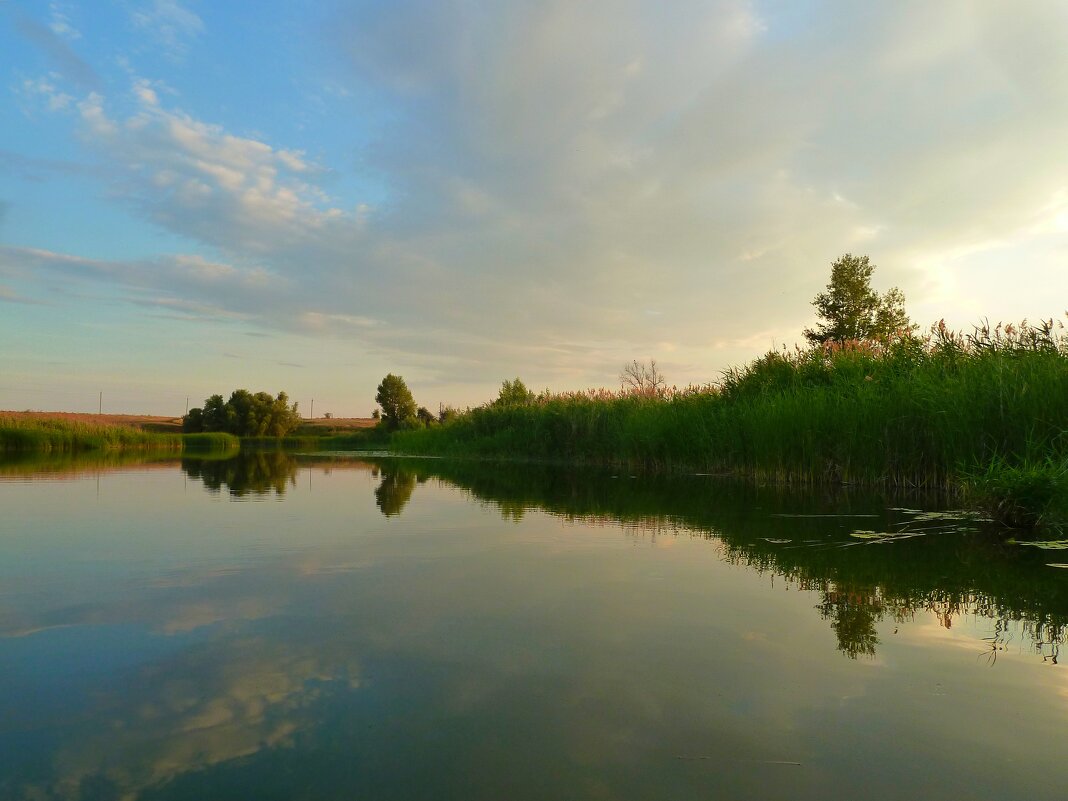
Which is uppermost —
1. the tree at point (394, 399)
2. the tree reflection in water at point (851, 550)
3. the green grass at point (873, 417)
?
the tree at point (394, 399)

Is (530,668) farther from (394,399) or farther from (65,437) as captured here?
(394,399)

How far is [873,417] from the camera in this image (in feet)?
22.6

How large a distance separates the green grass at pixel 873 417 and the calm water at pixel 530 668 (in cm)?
235

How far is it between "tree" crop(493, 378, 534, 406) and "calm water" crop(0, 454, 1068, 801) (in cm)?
1649

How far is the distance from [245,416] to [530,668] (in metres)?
57.3

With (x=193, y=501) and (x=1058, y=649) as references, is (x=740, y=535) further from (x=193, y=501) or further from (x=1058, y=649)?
(x=193, y=501)

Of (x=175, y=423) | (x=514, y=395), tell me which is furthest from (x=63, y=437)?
(x=175, y=423)

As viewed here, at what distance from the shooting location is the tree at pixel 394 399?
5056 centimetres

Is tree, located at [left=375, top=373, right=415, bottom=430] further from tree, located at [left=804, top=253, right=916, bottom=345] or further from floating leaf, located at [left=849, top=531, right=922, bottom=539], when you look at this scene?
floating leaf, located at [left=849, top=531, right=922, bottom=539]

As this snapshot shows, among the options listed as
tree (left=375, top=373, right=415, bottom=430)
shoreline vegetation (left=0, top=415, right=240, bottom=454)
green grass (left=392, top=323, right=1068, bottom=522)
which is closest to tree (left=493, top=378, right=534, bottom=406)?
green grass (left=392, top=323, right=1068, bottom=522)

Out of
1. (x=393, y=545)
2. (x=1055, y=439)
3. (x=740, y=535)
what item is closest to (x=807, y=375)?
(x=1055, y=439)

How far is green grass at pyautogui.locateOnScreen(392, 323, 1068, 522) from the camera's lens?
17.7ft

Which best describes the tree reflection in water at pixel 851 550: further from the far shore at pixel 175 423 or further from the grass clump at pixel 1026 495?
the far shore at pixel 175 423

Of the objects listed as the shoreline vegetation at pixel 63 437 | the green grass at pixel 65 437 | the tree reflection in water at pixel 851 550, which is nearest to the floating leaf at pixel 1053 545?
the tree reflection in water at pixel 851 550
